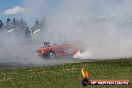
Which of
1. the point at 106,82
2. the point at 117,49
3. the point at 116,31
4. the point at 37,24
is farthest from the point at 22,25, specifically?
the point at 106,82

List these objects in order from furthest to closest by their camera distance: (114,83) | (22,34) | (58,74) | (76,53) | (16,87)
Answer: (22,34), (76,53), (58,74), (16,87), (114,83)

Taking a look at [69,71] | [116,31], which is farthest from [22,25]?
[69,71]

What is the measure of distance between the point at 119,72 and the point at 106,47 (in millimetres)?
21605

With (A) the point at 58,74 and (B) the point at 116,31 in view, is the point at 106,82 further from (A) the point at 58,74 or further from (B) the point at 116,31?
(B) the point at 116,31

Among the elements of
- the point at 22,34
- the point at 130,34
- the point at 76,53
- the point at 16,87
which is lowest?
the point at 16,87

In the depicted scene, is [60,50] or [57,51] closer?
[57,51]

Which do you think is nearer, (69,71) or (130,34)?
(69,71)

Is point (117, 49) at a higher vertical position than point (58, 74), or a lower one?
higher

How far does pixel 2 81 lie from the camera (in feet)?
66.1

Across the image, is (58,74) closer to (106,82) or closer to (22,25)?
(106,82)

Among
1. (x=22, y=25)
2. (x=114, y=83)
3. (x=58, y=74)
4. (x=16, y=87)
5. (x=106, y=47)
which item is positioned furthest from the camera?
(x=22, y=25)

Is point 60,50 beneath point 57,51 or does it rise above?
above

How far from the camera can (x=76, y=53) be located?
39781 mm

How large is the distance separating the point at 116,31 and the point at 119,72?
108 feet
